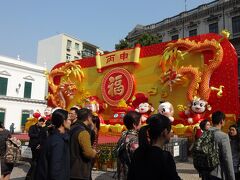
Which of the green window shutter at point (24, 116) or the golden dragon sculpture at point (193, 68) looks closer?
the golden dragon sculpture at point (193, 68)

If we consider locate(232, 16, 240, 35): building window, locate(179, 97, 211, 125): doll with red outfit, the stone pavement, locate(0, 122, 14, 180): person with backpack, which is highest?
locate(232, 16, 240, 35): building window

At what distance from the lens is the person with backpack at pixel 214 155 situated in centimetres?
287

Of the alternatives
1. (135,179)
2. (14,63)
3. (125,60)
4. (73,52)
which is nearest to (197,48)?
(125,60)

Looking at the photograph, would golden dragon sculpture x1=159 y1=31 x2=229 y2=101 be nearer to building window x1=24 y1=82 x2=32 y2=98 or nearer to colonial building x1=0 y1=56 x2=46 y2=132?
colonial building x1=0 y1=56 x2=46 y2=132

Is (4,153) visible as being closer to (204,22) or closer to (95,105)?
(95,105)

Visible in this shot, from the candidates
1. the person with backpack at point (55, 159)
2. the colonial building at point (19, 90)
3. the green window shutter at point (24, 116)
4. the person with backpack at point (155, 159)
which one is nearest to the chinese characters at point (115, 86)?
the person with backpack at point (55, 159)

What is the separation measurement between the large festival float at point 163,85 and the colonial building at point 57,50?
22107 mm

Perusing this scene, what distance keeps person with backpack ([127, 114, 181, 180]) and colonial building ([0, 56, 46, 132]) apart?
2222cm

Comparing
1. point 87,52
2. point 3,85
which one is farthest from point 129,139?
point 87,52

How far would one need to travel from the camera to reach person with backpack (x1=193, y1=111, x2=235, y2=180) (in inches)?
113

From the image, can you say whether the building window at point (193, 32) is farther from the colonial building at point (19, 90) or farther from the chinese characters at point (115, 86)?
the colonial building at point (19, 90)

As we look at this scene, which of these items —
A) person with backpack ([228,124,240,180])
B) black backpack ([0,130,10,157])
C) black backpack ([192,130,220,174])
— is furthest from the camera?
black backpack ([0,130,10,157])

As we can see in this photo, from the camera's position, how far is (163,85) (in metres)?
11.3

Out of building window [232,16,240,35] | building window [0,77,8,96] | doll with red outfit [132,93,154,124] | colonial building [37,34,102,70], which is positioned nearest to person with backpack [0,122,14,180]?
doll with red outfit [132,93,154,124]
